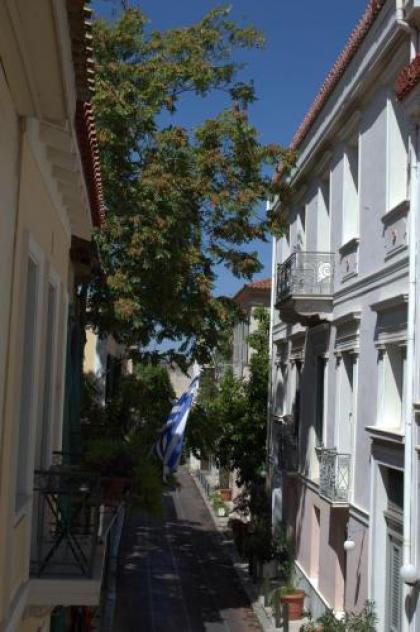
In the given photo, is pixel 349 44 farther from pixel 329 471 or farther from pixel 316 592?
pixel 316 592

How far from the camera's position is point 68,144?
6.76 metres

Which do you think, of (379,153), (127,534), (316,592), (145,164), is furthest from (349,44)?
(127,534)

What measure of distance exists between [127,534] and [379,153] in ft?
56.8

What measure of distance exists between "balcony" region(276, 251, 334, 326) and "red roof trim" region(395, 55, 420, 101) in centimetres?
Answer: 609

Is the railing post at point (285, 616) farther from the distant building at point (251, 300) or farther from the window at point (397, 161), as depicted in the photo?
the distant building at point (251, 300)

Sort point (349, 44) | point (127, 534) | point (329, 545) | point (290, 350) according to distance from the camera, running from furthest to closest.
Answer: point (127, 534) < point (290, 350) < point (329, 545) < point (349, 44)

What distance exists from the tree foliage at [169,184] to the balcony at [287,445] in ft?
13.0

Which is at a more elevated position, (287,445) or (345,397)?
(345,397)

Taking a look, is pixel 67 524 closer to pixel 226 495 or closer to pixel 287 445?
pixel 287 445

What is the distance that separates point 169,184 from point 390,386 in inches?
239

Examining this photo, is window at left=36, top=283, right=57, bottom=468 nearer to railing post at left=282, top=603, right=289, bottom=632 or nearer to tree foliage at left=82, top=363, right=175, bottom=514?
tree foliage at left=82, top=363, right=175, bottom=514

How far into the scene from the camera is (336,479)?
589 inches

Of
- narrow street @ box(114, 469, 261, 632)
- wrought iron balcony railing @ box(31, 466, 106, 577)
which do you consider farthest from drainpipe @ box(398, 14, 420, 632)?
narrow street @ box(114, 469, 261, 632)

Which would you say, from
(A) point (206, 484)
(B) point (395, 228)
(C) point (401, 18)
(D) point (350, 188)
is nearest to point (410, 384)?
(B) point (395, 228)
